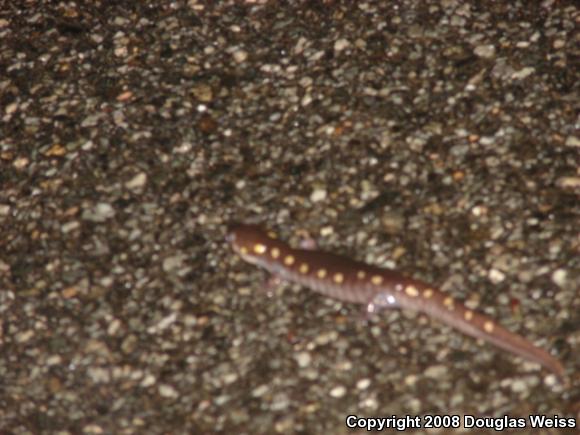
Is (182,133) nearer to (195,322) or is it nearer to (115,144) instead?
(115,144)

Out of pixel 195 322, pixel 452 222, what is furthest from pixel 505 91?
pixel 195 322

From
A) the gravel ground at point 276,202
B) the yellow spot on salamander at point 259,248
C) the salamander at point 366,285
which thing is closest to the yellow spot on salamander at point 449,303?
the salamander at point 366,285

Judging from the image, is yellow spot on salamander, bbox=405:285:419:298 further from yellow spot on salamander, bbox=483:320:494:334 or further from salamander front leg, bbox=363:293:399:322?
yellow spot on salamander, bbox=483:320:494:334

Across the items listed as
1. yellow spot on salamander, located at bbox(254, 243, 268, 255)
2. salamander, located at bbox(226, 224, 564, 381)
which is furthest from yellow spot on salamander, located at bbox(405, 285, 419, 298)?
yellow spot on salamander, located at bbox(254, 243, 268, 255)

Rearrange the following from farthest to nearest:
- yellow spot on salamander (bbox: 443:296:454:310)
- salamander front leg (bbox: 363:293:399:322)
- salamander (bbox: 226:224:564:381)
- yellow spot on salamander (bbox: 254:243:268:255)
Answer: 1. yellow spot on salamander (bbox: 254:243:268:255)
2. salamander front leg (bbox: 363:293:399:322)
3. yellow spot on salamander (bbox: 443:296:454:310)
4. salamander (bbox: 226:224:564:381)

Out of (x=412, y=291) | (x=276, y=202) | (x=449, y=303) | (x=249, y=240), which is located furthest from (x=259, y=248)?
(x=449, y=303)

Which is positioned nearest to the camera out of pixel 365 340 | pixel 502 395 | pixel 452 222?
pixel 502 395

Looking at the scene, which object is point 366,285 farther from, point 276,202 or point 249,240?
point 276,202
